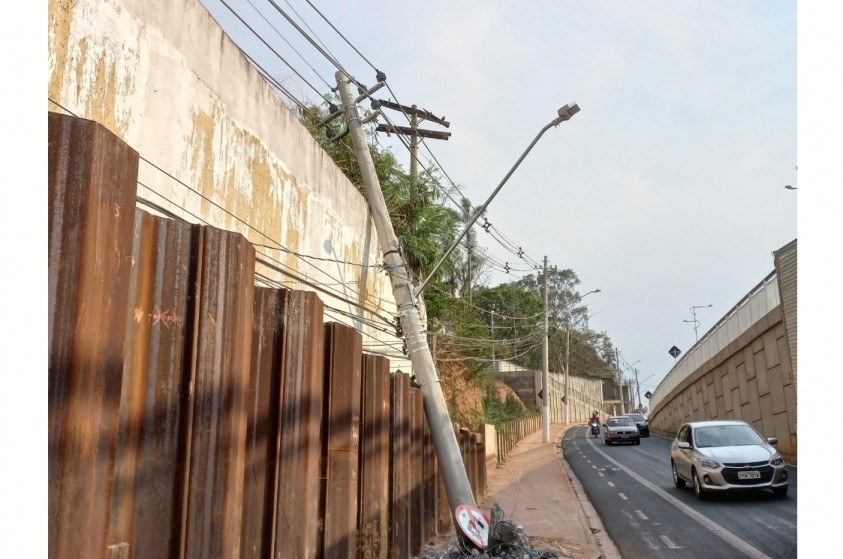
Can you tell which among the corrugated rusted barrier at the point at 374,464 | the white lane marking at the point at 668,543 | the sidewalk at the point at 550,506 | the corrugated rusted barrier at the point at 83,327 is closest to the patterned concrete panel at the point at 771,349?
the sidewalk at the point at 550,506

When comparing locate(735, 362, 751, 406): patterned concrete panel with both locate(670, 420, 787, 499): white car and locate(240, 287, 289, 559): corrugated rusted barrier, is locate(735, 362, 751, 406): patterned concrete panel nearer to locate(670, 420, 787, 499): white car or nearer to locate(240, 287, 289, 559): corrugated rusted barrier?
locate(670, 420, 787, 499): white car

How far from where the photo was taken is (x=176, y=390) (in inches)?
126

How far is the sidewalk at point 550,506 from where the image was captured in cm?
893

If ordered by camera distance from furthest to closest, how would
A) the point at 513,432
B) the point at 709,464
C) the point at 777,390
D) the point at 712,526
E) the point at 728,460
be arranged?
the point at 513,432, the point at 777,390, the point at 709,464, the point at 728,460, the point at 712,526

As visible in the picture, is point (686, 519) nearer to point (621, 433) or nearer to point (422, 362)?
point (422, 362)

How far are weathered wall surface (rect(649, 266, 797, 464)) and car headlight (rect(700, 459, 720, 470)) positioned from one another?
23.8 ft

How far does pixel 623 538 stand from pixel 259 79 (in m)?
8.10

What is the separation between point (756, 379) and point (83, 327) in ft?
76.0

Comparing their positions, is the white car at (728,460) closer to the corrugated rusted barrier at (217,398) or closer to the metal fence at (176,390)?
the metal fence at (176,390)

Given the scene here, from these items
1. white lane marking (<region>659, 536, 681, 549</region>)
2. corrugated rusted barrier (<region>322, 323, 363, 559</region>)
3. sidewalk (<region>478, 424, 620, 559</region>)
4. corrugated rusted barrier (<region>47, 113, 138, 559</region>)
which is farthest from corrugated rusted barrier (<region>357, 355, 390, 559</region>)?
white lane marking (<region>659, 536, 681, 549</region>)

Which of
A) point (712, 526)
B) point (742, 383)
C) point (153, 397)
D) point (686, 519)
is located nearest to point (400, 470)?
point (153, 397)

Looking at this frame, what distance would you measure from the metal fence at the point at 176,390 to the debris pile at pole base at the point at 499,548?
82.6 inches

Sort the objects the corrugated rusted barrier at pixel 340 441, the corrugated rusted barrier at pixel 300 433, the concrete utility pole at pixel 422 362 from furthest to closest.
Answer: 1. the concrete utility pole at pixel 422 362
2. the corrugated rusted barrier at pixel 340 441
3. the corrugated rusted barrier at pixel 300 433

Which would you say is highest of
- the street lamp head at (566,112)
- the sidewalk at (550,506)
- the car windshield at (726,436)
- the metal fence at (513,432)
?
the street lamp head at (566,112)
